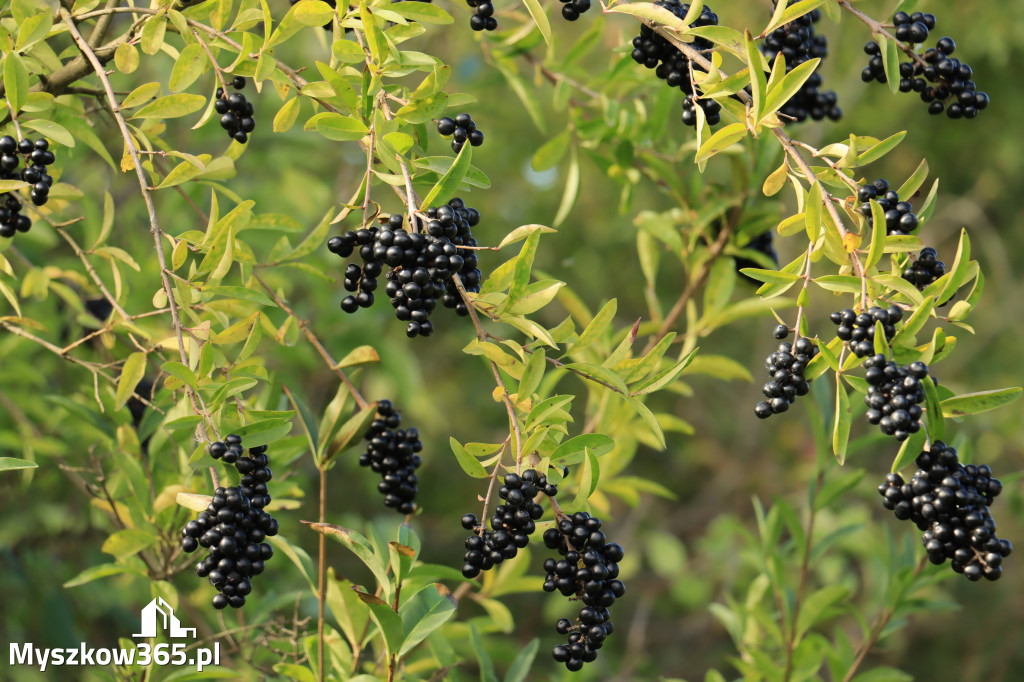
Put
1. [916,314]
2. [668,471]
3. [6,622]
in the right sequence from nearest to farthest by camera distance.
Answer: [916,314], [6,622], [668,471]

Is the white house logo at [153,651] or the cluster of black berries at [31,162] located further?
the white house logo at [153,651]

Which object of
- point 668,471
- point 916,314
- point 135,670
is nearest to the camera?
point 916,314

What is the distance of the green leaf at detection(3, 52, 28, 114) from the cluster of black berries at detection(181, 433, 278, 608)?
549mm

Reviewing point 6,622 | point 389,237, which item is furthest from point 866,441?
point 6,622

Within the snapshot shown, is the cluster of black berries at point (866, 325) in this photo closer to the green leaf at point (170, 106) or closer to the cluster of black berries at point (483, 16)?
the cluster of black berries at point (483, 16)

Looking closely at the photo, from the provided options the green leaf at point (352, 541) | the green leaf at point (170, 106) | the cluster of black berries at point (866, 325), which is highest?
the green leaf at point (170, 106)

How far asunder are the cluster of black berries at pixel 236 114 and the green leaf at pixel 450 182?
352mm

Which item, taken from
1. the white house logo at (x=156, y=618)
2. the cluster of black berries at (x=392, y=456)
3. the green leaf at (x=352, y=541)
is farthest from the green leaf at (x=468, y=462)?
the white house logo at (x=156, y=618)

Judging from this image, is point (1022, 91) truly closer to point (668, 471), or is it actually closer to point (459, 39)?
point (668, 471)

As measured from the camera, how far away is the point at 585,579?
1.10 m

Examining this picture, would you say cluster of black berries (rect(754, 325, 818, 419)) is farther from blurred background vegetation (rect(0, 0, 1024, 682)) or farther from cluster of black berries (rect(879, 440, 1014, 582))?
blurred background vegetation (rect(0, 0, 1024, 682))

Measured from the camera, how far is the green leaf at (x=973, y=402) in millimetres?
1086

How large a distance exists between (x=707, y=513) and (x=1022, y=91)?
3.42 metres

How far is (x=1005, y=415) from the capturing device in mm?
4566
